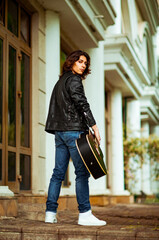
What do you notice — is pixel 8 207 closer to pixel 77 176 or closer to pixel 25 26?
pixel 77 176

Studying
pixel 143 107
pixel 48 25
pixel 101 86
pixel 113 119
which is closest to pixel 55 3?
pixel 48 25

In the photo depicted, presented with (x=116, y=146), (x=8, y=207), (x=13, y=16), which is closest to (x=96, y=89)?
(x=13, y=16)

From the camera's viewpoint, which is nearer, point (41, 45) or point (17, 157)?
point (17, 157)

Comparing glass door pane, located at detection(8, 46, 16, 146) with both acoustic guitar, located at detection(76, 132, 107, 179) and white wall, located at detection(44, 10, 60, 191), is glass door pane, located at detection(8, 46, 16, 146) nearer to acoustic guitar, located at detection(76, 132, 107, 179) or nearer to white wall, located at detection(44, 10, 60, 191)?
white wall, located at detection(44, 10, 60, 191)

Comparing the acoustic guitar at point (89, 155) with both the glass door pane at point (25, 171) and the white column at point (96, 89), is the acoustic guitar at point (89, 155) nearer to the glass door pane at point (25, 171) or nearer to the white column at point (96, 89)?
the glass door pane at point (25, 171)

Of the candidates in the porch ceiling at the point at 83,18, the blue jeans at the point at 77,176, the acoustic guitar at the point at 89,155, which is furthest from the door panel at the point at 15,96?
the acoustic guitar at the point at 89,155

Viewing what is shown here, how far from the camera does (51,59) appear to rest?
9.31 metres

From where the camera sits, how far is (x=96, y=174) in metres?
5.37

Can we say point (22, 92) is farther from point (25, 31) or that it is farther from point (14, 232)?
point (14, 232)

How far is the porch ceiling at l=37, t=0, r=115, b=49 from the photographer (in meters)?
9.19

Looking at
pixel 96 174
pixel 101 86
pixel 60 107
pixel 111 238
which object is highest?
pixel 101 86

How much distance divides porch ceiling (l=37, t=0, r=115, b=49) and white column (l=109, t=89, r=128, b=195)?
191 inches

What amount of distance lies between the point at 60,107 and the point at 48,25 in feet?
13.6

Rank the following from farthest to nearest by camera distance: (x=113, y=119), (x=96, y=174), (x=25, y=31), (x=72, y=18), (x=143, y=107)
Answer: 1. (x=143, y=107)
2. (x=113, y=119)
3. (x=72, y=18)
4. (x=25, y=31)
5. (x=96, y=174)
